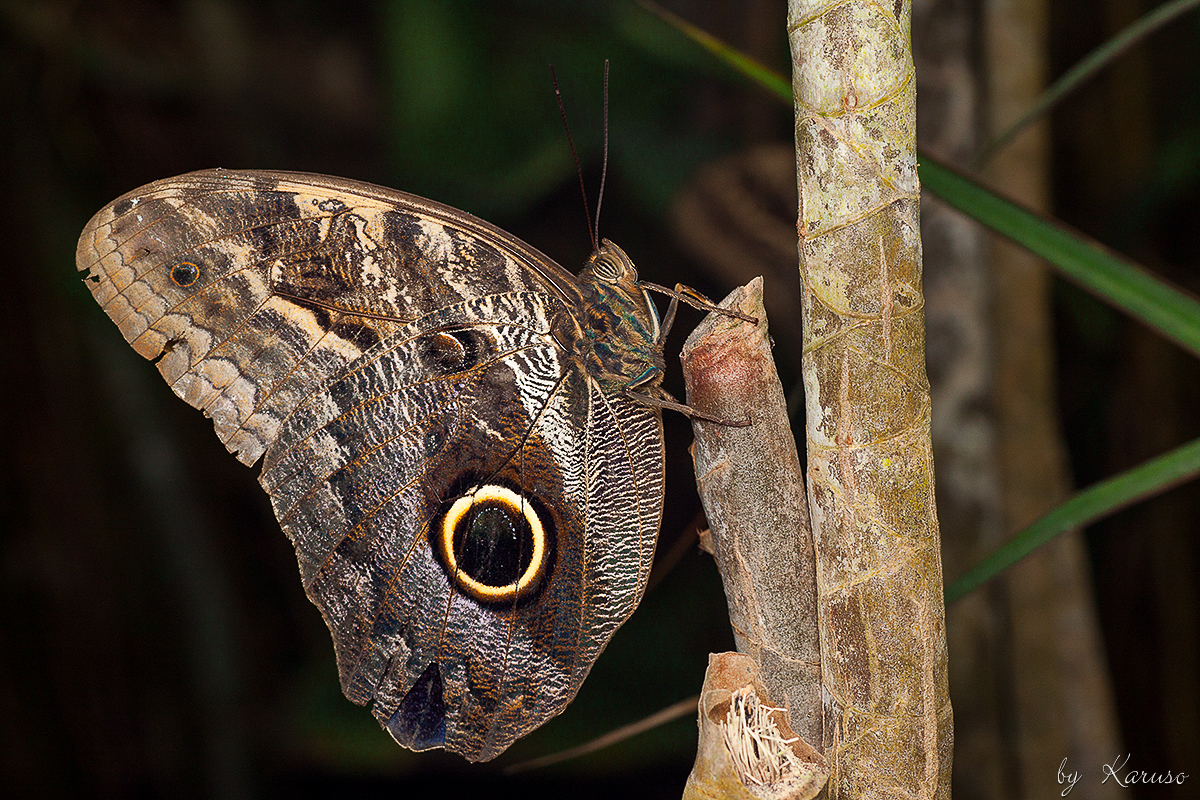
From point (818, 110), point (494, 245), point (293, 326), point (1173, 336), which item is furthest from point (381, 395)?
point (1173, 336)

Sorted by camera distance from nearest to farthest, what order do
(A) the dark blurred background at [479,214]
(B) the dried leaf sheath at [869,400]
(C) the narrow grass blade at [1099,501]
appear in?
(B) the dried leaf sheath at [869,400] < (C) the narrow grass blade at [1099,501] < (A) the dark blurred background at [479,214]

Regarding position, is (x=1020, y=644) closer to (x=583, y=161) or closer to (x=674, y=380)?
(x=674, y=380)

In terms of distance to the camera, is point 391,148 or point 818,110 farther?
point 391,148

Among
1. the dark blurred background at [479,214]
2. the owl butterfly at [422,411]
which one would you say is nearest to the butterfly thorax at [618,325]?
the owl butterfly at [422,411]

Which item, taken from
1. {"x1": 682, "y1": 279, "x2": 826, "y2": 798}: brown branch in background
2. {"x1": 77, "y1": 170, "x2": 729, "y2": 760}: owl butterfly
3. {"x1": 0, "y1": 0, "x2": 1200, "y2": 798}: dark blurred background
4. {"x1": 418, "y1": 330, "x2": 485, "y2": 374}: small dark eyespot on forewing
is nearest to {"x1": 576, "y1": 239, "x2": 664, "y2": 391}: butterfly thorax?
{"x1": 77, "y1": 170, "x2": 729, "y2": 760}: owl butterfly

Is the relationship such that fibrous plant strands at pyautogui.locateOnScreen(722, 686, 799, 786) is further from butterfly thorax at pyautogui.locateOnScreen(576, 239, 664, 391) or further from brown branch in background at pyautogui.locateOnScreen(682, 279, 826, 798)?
butterfly thorax at pyautogui.locateOnScreen(576, 239, 664, 391)

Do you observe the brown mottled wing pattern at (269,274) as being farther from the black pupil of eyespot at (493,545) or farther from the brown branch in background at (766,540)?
the brown branch in background at (766,540)
